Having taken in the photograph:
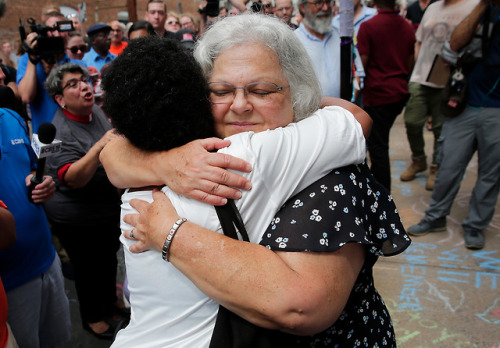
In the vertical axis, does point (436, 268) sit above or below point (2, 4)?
below

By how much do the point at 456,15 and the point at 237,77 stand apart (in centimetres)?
395

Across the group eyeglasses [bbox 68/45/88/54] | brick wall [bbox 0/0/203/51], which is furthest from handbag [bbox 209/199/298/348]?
brick wall [bbox 0/0/203/51]

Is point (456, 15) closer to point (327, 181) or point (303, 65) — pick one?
point (303, 65)

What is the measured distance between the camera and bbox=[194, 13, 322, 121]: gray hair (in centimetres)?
136

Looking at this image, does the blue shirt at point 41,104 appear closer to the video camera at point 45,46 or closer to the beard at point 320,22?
the video camera at point 45,46

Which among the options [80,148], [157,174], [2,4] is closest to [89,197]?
[80,148]

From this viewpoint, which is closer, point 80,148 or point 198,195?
point 198,195

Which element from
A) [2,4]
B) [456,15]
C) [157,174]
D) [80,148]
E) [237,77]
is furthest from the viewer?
[456,15]

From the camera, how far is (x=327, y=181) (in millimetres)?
1146

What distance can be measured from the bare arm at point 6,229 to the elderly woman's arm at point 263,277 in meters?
0.98

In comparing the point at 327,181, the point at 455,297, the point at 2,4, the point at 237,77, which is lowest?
the point at 455,297

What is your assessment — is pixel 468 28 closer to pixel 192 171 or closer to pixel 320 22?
pixel 320 22

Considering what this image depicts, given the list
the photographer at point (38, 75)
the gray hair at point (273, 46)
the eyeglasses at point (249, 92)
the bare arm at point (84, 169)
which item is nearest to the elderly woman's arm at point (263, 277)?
the eyeglasses at point (249, 92)

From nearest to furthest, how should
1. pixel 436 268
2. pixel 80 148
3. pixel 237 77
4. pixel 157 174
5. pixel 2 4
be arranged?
pixel 157 174
pixel 237 77
pixel 80 148
pixel 2 4
pixel 436 268
